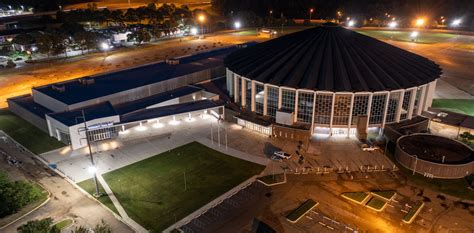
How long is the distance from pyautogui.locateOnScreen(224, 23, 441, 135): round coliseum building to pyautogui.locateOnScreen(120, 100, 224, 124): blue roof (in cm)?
806

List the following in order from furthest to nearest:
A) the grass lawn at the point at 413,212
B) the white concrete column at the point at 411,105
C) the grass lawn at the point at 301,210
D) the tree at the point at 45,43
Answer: the tree at the point at 45,43 → the white concrete column at the point at 411,105 → the grass lawn at the point at 301,210 → the grass lawn at the point at 413,212

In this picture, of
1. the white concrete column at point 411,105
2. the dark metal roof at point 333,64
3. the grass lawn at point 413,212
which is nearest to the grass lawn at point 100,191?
the dark metal roof at point 333,64

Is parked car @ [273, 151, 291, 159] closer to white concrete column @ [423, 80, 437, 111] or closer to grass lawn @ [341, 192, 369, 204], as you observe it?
grass lawn @ [341, 192, 369, 204]

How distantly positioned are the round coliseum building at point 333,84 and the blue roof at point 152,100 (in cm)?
1538

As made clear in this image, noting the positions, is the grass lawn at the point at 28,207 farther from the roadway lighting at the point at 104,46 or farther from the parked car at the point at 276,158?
the roadway lighting at the point at 104,46

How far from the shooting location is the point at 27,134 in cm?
7894

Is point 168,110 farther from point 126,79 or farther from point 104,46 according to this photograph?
point 104,46

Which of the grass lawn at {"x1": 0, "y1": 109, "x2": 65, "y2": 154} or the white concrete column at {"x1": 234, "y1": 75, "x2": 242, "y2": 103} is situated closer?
the grass lawn at {"x1": 0, "y1": 109, "x2": 65, "y2": 154}

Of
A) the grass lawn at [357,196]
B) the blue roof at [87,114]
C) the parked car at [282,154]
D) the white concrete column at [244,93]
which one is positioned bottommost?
the grass lawn at [357,196]

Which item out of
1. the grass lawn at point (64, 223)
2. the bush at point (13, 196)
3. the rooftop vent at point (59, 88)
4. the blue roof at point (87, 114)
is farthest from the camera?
the rooftop vent at point (59, 88)

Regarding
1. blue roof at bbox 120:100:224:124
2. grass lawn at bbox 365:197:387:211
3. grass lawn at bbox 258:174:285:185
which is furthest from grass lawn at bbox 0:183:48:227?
grass lawn at bbox 365:197:387:211

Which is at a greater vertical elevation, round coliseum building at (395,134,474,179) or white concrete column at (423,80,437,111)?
white concrete column at (423,80,437,111)

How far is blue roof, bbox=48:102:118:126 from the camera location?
240 feet

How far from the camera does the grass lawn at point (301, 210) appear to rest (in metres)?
50.8
